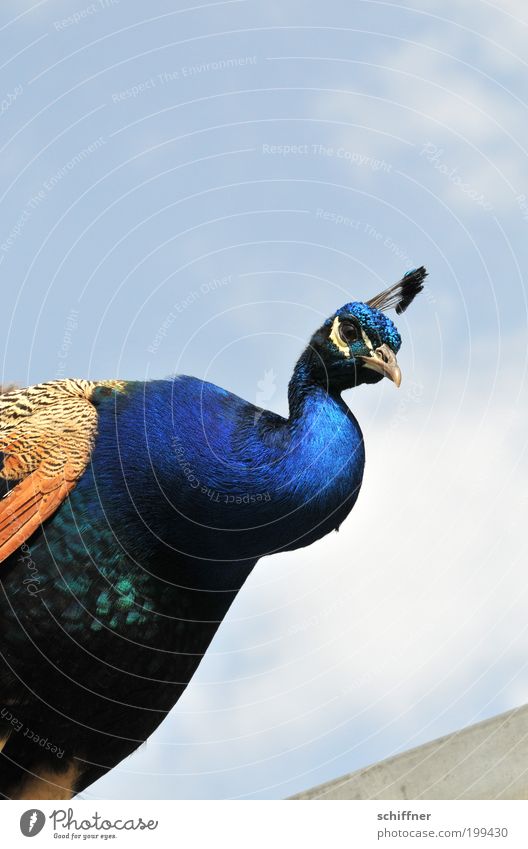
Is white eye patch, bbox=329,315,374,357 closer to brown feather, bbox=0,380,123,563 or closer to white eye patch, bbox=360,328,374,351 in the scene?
white eye patch, bbox=360,328,374,351

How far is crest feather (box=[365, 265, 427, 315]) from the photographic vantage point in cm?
712

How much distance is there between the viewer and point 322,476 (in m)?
6.06

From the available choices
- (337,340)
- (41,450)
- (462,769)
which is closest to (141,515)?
(41,450)

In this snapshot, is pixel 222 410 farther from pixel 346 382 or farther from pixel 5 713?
pixel 5 713

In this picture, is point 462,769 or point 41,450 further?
point 462,769

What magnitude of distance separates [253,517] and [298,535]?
0.96ft

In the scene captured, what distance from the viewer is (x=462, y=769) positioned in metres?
7.23

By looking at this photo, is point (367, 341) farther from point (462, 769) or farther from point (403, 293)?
point (462, 769)

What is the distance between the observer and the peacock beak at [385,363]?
20.6 ft

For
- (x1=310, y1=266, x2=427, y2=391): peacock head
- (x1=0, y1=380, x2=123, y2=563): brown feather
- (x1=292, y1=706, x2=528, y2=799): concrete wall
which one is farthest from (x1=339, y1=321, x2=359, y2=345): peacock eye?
(x1=292, y1=706, x2=528, y2=799): concrete wall

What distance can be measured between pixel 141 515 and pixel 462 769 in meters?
2.90

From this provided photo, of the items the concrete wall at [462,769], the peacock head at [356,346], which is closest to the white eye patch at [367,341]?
the peacock head at [356,346]

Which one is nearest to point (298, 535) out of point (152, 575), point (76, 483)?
point (152, 575)

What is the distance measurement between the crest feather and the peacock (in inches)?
22.4
